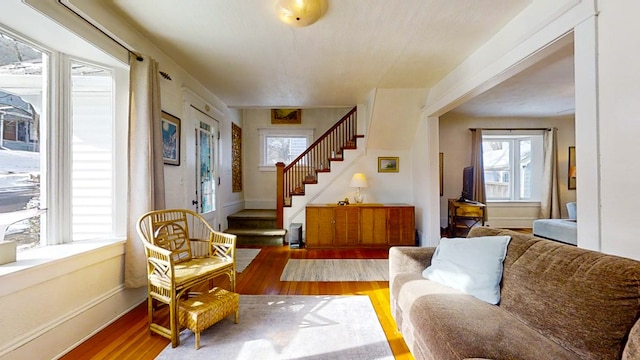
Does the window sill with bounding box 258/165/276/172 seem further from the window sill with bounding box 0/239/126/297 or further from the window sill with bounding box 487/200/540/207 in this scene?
the window sill with bounding box 487/200/540/207

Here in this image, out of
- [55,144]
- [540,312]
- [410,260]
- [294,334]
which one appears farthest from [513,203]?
[55,144]

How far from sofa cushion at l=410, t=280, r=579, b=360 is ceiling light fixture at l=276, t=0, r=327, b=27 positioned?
2210 millimetres

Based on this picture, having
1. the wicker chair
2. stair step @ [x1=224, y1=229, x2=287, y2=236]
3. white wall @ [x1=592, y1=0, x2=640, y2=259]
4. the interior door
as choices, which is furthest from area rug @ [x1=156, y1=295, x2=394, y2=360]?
stair step @ [x1=224, y1=229, x2=287, y2=236]

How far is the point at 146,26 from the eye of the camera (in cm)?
228

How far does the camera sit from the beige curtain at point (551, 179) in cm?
539

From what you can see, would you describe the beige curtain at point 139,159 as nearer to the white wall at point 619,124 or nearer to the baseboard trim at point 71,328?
the baseboard trim at point 71,328

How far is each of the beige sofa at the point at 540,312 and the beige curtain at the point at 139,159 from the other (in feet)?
7.42

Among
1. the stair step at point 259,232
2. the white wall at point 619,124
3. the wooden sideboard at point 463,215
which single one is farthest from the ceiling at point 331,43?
the stair step at point 259,232

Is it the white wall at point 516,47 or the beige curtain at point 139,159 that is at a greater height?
the white wall at point 516,47

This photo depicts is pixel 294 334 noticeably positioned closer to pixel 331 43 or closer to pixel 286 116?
pixel 331 43

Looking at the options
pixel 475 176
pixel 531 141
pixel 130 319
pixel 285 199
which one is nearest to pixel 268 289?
pixel 130 319

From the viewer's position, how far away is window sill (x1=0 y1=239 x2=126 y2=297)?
1.44 m

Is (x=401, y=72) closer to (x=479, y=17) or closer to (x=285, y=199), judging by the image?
(x=479, y=17)

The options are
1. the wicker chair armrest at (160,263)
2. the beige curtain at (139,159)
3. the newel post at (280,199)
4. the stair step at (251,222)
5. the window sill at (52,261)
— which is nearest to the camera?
the window sill at (52,261)
